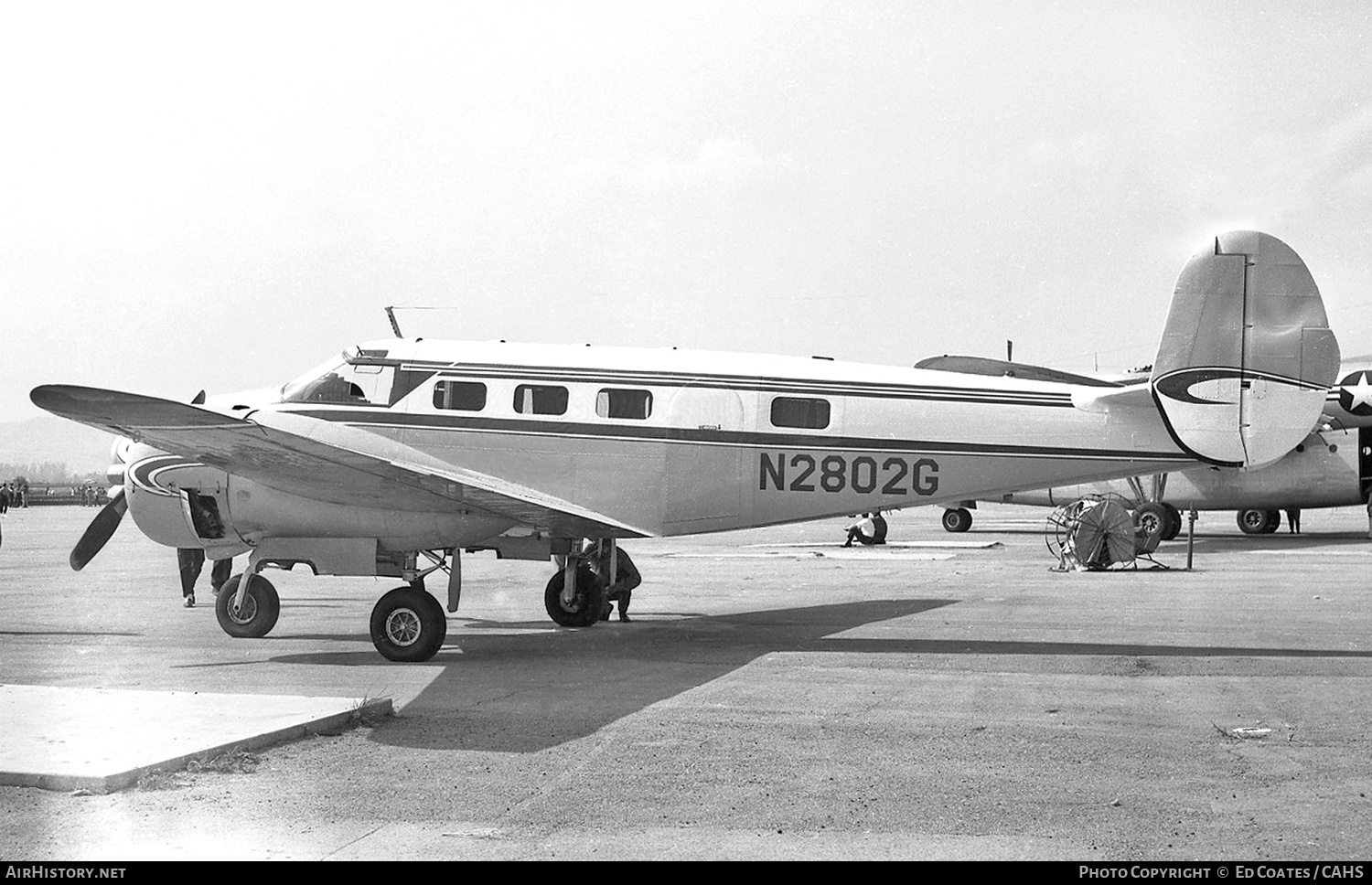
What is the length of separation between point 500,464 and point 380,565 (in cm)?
190

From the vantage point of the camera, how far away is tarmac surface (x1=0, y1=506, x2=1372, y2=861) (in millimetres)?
6805

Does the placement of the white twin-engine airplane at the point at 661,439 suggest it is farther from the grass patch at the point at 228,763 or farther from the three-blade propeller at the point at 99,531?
the grass patch at the point at 228,763

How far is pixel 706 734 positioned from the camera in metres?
9.59

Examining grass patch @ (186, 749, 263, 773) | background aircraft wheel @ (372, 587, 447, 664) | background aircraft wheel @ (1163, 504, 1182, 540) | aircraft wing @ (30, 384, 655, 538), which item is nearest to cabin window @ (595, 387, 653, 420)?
aircraft wing @ (30, 384, 655, 538)

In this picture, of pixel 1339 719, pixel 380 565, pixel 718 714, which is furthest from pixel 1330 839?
pixel 380 565

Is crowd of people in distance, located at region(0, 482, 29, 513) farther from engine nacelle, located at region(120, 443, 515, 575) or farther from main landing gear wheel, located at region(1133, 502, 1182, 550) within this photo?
engine nacelle, located at region(120, 443, 515, 575)

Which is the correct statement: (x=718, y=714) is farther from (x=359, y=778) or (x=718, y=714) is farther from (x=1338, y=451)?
(x=1338, y=451)

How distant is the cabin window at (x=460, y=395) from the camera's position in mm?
15602

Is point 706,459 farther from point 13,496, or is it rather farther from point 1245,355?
point 13,496

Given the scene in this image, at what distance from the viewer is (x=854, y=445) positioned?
15039 millimetres

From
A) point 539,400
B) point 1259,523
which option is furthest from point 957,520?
point 539,400

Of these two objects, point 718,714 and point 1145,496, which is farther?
point 1145,496

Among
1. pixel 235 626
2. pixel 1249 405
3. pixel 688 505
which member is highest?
pixel 1249 405
